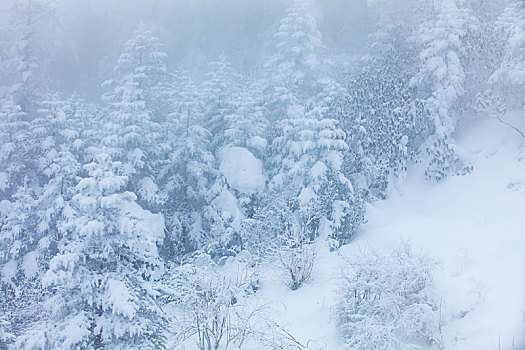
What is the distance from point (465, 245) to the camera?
43.5 ft

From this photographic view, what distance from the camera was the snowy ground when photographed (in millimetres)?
9633

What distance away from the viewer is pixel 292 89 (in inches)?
902

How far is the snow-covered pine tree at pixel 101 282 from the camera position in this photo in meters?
9.90

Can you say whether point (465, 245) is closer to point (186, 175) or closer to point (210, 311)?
point (210, 311)

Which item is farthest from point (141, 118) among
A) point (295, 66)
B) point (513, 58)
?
point (513, 58)

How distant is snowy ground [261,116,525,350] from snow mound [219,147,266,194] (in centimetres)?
471

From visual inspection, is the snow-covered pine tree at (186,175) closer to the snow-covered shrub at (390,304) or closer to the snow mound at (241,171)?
the snow mound at (241,171)

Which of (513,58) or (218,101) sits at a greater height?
(218,101)

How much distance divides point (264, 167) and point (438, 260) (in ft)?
37.3

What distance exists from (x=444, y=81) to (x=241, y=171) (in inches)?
428

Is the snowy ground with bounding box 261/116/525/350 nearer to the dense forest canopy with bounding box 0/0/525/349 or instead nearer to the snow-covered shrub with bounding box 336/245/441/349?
the snow-covered shrub with bounding box 336/245/441/349

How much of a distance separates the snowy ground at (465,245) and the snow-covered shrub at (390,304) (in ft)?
1.41

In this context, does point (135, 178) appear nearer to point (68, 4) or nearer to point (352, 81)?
point (352, 81)

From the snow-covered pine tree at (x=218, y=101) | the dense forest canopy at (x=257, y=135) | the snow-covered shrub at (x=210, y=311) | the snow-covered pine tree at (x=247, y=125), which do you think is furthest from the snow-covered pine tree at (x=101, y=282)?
the snow-covered pine tree at (x=218, y=101)
